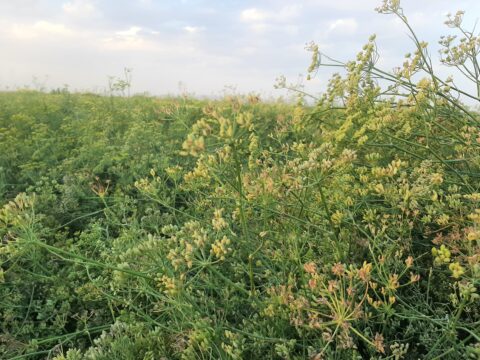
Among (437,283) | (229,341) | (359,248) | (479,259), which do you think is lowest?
(229,341)

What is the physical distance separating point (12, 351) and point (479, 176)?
2.93m

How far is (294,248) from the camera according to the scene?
2180 mm

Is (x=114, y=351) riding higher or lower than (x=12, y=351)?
higher

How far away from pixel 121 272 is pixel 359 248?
3.99 feet

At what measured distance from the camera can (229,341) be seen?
208 cm

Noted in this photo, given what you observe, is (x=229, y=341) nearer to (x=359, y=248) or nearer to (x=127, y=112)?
(x=359, y=248)

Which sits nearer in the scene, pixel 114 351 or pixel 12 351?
pixel 114 351

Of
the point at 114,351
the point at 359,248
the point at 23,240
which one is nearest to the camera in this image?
the point at 23,240

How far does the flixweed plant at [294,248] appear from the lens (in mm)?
1872

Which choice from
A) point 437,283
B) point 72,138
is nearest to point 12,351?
point 437,283

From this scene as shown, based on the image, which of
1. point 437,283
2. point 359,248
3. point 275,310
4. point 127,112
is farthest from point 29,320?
point 127,112

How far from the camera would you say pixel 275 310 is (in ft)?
6.60

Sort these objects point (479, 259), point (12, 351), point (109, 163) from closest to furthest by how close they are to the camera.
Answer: point (479, 259) → point (12, 351) → point (109, 163)

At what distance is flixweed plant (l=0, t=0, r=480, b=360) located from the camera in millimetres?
1872
